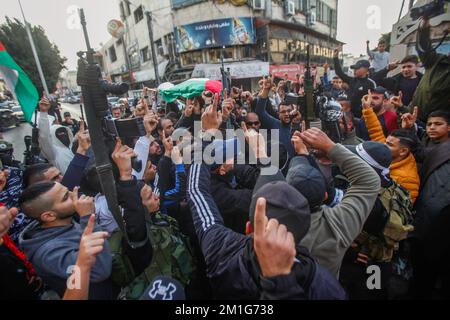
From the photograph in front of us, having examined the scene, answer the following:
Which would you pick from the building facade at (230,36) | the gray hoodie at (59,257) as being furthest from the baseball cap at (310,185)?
the building facade at (230,36)

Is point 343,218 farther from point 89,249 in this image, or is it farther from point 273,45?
point 273,45

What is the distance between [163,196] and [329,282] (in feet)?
5.90

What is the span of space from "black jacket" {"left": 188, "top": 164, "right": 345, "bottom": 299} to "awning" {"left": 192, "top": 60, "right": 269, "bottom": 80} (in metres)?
17.2

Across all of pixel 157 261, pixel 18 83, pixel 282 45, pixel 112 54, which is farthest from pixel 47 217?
pixel 112 54

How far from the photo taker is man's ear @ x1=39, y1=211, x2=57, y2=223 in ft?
5.04

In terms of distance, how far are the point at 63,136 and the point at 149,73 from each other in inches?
877

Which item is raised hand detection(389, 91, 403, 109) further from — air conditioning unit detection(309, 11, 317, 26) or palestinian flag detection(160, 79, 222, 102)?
air conditioning unit detection(309, 11, 317, 26)

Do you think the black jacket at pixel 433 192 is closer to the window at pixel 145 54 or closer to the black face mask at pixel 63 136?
the black face mask at pixel 63 136

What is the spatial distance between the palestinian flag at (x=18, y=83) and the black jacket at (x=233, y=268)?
2433mm

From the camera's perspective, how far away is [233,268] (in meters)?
1.15

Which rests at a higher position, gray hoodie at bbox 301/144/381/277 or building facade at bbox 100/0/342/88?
building facade at bbox 100/0/342/88

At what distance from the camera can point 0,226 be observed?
4.11 feet

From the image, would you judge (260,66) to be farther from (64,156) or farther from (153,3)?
(64,156)

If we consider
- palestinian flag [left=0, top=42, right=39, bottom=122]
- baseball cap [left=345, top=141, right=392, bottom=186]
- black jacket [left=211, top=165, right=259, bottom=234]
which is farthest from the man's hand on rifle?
palestinian flag [left=0, top=42, right=39, bottom=122]
